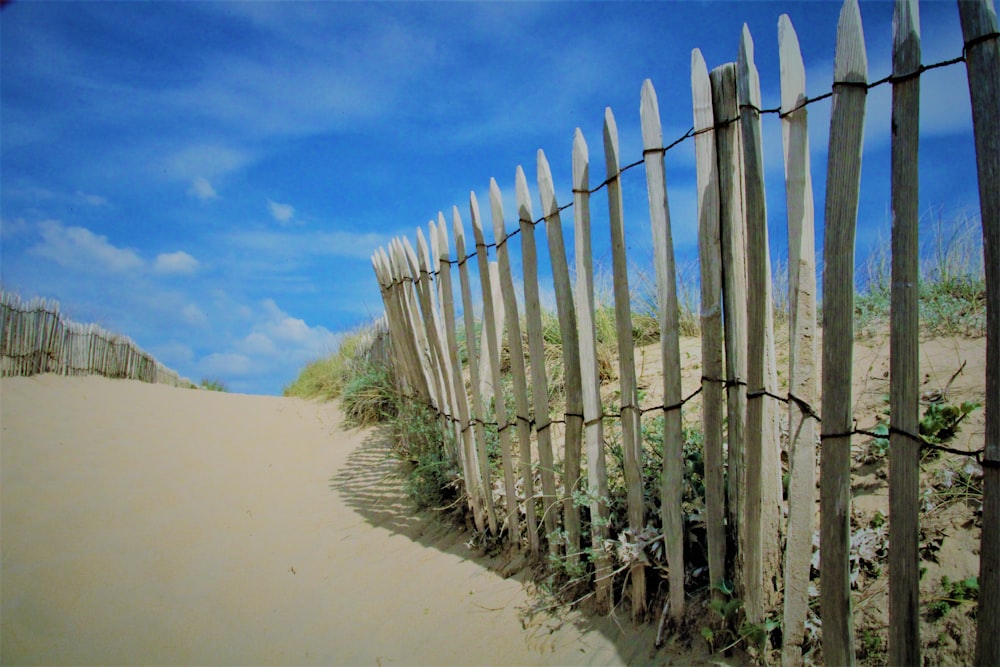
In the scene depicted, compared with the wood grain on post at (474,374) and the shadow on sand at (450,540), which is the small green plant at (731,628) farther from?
the wood grain on post at (474,374)

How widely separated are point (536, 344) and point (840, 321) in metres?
1.47

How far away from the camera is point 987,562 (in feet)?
5.77

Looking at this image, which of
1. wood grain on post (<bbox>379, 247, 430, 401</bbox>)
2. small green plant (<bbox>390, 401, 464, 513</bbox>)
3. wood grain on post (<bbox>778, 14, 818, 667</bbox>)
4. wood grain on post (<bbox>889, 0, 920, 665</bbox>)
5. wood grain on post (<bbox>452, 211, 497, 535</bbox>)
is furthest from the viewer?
wood grain on post (<bbox>379, 247, 430, 401</bbox>)

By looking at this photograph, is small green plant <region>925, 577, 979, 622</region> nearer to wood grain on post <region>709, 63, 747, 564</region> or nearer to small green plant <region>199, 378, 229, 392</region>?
wood grain on post <region>709, 63, 747, 564</region>

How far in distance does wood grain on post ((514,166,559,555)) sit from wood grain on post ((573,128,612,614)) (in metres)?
0.26

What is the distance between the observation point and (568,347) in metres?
3.04

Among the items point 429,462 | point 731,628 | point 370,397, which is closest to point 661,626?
point 731,628

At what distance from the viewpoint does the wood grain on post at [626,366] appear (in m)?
2.62

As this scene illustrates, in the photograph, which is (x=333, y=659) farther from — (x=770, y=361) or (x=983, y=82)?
(x=983, y=82)

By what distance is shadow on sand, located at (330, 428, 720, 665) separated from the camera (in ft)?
8.96

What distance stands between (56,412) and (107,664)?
5.65 meters

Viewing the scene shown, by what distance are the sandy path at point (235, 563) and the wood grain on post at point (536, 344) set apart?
55 centimetres

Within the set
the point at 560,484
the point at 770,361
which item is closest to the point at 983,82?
the point at 770,361

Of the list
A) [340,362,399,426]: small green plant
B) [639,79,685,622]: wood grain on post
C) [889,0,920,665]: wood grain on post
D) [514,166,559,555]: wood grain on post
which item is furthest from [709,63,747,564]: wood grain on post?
[340,362,399,426]: small green plant
